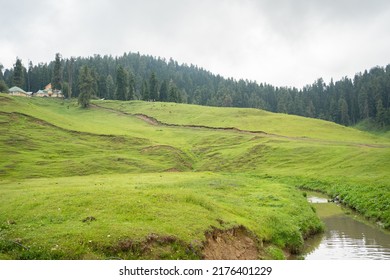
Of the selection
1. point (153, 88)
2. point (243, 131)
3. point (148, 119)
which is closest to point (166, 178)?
point (243, 131)

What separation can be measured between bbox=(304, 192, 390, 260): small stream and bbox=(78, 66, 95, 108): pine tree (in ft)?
356

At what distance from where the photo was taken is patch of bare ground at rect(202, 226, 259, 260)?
71.4 feet

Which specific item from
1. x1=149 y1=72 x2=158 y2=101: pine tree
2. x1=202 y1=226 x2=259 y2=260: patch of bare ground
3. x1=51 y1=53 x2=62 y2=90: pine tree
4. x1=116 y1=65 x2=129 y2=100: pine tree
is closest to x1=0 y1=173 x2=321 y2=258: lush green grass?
x1=202 y1=226 x2=259 y2=260: patch of bare ground

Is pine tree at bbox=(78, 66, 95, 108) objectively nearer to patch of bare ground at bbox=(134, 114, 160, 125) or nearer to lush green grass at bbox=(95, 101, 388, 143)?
lush green grass at bbox=(95, 101, 388, 143)

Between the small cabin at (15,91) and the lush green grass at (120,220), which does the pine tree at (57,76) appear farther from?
the lush green grass at (120,220)

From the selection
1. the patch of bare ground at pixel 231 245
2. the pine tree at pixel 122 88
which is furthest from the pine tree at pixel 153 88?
the patch of bare ground at pixel 231 245

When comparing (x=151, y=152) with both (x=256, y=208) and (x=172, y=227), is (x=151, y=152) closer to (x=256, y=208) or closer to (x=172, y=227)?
(x=256, y=208)

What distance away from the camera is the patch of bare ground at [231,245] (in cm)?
2175

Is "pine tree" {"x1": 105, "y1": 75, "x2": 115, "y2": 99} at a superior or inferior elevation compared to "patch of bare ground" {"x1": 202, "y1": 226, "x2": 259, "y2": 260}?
superior

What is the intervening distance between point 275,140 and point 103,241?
7061 cm

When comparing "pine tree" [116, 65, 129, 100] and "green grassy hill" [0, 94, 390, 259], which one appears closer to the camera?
"green grassy hill" [0, 94, 390, 259]

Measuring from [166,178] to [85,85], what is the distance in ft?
318
